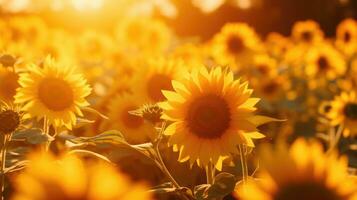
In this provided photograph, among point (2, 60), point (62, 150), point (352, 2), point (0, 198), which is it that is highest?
point (352, 2)

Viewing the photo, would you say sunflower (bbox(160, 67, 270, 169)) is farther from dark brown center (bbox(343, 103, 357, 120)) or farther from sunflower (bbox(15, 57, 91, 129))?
dark brown center (bbox(343, 103, 357, 120))

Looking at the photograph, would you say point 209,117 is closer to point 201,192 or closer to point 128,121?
point 201,192

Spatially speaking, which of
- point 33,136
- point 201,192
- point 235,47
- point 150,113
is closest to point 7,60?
point 33,136

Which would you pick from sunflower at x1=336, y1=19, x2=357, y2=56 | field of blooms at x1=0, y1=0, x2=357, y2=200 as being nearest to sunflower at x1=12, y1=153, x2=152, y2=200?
field of blooms at x1=0, y1=0, x2=357, y2=200

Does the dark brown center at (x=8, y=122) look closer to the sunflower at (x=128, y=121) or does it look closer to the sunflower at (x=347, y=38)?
the sunflower at (x=128, y=121)

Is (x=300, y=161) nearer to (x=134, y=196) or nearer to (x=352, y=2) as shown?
(x=134, y=196)

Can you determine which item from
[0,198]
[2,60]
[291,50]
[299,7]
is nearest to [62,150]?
[2,60]
